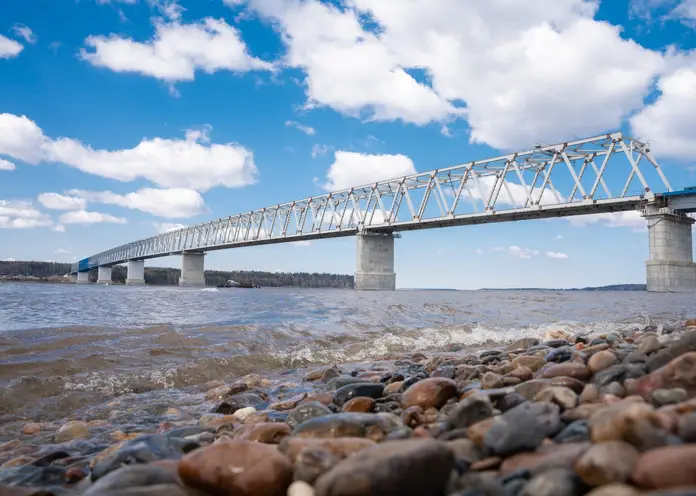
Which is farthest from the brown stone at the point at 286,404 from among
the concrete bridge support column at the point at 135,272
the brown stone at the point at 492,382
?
the concrete bridge support column at the point at 135,272

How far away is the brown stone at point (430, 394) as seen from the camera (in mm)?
3580

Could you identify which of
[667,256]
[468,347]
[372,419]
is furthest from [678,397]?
[667,256]

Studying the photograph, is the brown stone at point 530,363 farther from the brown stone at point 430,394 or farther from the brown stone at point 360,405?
the brown stone at point 360,405

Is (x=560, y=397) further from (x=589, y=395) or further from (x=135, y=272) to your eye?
(x=135, y=272)

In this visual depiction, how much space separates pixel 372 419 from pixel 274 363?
542 centimetres

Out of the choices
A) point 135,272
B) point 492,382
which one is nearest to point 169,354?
point 492,382

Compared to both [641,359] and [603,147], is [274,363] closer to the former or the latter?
[641,359]

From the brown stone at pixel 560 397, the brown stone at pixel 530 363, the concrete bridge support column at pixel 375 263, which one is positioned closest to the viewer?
the brown stone at pixel 560 397

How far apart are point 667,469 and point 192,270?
104829mm

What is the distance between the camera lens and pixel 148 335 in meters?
9.74

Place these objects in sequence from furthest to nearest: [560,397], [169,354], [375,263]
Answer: [375,263] < [169,354] < [560,397]

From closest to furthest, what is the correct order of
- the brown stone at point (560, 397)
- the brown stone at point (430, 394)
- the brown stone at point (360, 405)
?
the brown stone at point (560, 397) < the brown stone at point (430, 394) < the brown stone at point (360, 405)

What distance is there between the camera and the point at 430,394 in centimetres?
361

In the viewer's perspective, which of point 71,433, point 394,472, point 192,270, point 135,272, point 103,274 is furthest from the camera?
point 103,274
